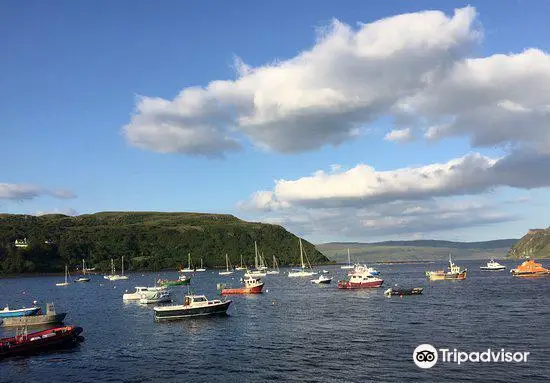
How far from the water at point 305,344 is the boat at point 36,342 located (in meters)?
1.69

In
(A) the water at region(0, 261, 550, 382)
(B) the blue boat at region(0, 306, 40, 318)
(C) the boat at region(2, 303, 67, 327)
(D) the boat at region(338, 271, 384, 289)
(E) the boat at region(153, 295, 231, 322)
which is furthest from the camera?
(D) the boat at region(338, 271, 384, 289)

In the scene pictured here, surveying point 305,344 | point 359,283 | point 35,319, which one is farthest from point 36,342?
point 359,283

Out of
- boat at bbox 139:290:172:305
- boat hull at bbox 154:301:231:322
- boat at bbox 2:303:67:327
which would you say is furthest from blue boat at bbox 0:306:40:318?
boat at bbox 139:290:172:305

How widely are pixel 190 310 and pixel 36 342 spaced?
3163 centimetres

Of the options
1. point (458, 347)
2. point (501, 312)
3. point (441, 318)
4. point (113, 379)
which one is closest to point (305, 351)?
point (458, 347)

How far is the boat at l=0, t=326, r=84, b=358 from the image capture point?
6266 cm

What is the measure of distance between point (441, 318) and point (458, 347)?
81.7 feet

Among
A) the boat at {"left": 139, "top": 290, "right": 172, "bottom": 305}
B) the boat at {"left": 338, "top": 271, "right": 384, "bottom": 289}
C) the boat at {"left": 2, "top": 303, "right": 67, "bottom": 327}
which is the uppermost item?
the boat at {"left": 2, "top": 303, "right": 67, "bottom": 327}

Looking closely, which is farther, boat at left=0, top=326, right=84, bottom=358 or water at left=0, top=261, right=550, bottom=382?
boat at left=0, top=326, right=84, bottom=358

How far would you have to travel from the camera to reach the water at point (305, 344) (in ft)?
165

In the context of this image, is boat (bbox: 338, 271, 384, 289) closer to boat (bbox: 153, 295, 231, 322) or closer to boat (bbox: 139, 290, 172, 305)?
boat (bbox: 139, 290, 172, 305)

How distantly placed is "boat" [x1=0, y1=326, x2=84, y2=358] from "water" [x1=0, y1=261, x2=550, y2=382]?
1.69 m

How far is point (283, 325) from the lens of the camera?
82.2 meters

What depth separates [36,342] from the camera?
6475 centimetres
